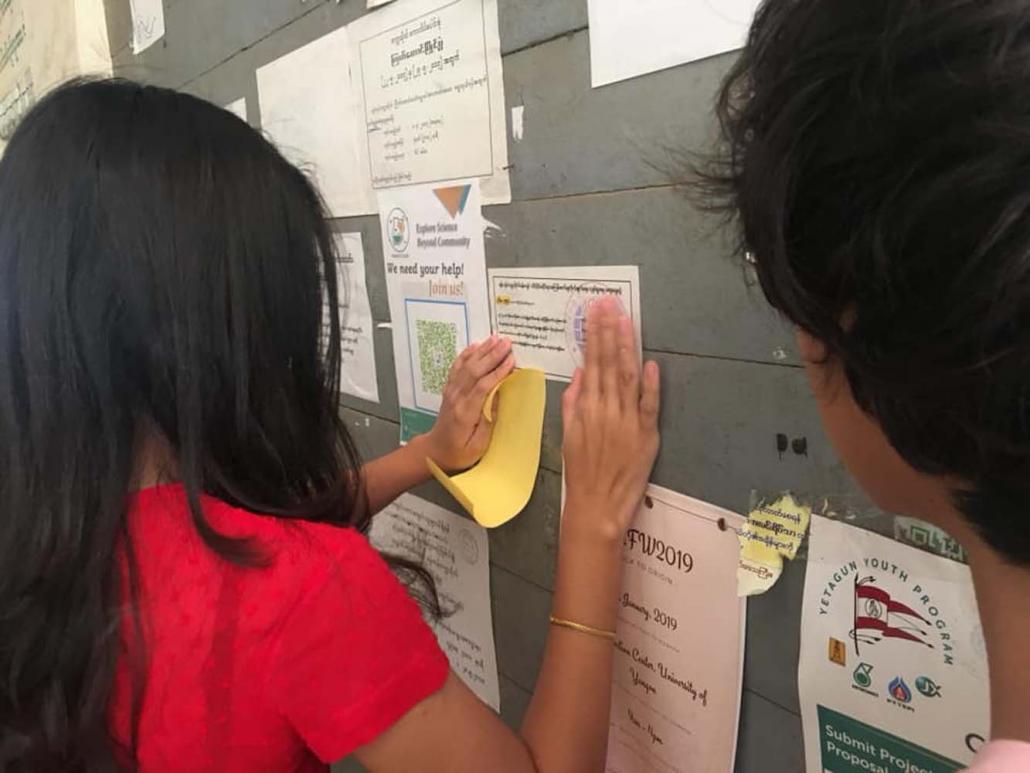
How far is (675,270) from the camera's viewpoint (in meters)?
0.66

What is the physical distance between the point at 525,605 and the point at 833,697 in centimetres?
37

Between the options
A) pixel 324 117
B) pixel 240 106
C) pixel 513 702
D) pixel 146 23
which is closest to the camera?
pixel 513 702

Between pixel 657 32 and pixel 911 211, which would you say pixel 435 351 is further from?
pixel 911 211

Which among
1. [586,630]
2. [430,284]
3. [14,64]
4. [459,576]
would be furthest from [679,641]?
[14,64]

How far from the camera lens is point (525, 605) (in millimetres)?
927

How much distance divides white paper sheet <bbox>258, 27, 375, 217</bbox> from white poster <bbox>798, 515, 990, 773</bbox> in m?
0.67

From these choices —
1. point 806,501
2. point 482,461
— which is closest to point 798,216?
point 806,501

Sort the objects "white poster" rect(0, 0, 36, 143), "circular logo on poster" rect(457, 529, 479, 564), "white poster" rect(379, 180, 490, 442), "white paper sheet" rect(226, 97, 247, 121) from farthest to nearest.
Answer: "white poster" rect(0, 0, 36, 143) < "white paper sheet" rect(226, 97, 247, 121) < "circular logo on poster" rect(457, 529, 479, 564) < "white poster" rect(379, 180, 490, 442)

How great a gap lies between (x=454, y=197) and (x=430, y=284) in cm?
11

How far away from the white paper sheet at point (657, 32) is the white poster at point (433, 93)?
14cm

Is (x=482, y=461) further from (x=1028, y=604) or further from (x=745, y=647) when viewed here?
(x=1028, y=604)

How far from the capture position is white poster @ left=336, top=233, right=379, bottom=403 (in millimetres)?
1085

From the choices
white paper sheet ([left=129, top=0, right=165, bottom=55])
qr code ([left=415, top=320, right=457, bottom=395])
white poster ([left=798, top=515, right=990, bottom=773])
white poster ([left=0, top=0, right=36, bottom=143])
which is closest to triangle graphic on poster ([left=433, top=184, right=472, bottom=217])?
qr code ([left=415, top=320, right=457, bottom=395])

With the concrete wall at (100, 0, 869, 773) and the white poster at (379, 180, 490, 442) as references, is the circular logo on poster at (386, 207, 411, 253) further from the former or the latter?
the concrete wall at (100, 0, 869, 773)
